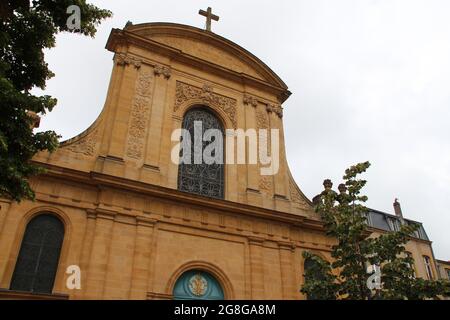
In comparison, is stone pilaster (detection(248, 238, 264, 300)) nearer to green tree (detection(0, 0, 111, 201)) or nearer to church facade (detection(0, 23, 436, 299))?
church facade (detection(0, 23, 436, 299))

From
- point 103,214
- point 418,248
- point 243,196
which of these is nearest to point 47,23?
point 103,214

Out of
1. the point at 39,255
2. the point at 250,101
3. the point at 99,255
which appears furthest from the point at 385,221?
the point at 39,255

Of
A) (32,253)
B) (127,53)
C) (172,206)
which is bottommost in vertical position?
(32,253)

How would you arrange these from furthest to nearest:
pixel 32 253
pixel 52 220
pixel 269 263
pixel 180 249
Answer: pixel 269 263 < pixel 180 249 < pixel 52 220 < pixel 32 253

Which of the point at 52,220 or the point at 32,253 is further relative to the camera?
the point at 52,220

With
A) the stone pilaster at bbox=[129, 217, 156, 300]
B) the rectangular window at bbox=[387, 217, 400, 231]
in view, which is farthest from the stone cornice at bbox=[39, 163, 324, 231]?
the rectangular window at bbox=[387, 217, 400, 231]

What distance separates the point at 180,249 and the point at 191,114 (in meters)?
5.49

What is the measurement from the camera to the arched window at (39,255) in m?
9.95

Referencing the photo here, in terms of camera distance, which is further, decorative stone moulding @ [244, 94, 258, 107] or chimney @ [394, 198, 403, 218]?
chimney @ [394, 198, 403, 218]

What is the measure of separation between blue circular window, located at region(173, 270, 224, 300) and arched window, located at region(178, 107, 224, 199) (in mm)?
2691

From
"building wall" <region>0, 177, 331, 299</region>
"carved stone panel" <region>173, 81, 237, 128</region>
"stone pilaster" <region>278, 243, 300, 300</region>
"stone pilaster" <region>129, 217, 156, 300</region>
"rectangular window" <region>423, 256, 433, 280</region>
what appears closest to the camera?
"building wall" <region>0, 177, 331, 299</region>

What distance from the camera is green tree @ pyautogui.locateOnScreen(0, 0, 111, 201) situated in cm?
609

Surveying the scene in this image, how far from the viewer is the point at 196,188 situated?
13.4 m

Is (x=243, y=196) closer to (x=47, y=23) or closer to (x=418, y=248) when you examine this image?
(x=47, y=23)
